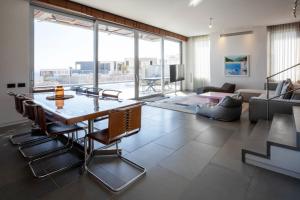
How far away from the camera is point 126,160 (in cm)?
258

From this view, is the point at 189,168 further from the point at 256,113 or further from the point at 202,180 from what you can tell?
the point at 256,113

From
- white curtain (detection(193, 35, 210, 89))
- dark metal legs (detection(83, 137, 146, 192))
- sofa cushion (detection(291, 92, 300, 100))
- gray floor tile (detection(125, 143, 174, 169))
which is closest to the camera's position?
dark metal legs (detection(83, 137, 146, 192))

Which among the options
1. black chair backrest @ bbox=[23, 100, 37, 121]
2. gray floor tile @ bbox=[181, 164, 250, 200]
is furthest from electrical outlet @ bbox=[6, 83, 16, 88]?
gray floor tile @ bbox=[181, 164, 250, 200]

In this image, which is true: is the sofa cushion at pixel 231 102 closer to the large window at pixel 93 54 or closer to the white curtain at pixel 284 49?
the large window at pixel 93 54

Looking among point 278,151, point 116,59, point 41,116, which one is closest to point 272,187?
point 278,151

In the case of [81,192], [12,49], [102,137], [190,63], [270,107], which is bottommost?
[81,192]

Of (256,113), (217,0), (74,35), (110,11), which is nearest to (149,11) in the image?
(110,11)

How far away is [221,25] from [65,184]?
24.2ft

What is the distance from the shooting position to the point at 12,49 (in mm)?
3992

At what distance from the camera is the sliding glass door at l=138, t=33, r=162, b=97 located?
749 cm

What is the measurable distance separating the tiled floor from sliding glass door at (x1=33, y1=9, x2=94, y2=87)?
78.0 inches

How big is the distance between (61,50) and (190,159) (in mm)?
4326

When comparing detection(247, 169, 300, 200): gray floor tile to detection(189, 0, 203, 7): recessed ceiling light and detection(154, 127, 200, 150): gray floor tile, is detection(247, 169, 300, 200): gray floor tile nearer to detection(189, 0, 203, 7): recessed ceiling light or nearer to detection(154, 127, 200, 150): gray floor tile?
detection(154, 127, 200, 150): gray floor tile

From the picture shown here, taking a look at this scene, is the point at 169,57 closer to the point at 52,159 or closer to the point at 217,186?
the point at 52,159
